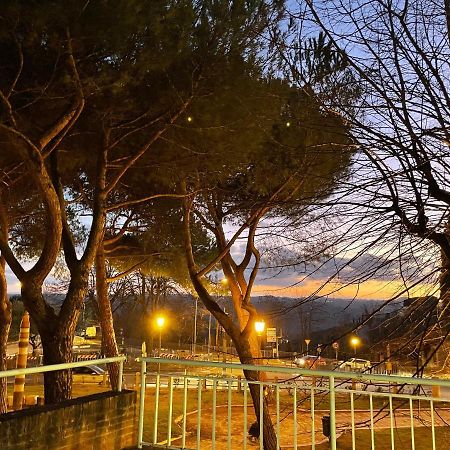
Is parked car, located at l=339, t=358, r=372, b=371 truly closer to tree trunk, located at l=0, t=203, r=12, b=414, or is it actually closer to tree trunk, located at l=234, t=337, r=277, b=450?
tree trunk, located at l=234, t=337, r=277, b=450

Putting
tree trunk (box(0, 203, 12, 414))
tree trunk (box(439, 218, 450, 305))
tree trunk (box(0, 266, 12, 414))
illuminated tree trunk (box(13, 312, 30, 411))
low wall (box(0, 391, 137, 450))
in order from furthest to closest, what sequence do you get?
illuminated tree trunk (box(13, 312, 30, 411)), tree trunk (box(0, 266, 12, 414)), tree trunk (box(0, 203, 12, 414)), low wall (box(0, 391, 137, 450)), tree trunk (box(439, 218, 450, 305))

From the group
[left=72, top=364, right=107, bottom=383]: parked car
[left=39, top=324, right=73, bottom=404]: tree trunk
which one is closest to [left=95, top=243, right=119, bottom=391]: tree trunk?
[left=39, top=324, right=73, bottom=404]: tree trunk

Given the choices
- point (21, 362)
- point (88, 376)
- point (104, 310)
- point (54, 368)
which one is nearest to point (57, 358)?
point (54, 368)

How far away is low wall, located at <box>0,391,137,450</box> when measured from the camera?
3.25 metres

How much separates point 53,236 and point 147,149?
210 centimetres

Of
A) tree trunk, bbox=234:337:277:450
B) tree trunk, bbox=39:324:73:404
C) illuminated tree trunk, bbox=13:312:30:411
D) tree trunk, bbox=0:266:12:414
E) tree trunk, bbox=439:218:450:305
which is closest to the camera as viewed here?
tree trunk, bbox=439:218:450:305

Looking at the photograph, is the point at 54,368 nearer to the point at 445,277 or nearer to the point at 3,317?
the point at 445,277

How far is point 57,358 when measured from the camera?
20.8 feet

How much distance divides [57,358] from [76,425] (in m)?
2.81

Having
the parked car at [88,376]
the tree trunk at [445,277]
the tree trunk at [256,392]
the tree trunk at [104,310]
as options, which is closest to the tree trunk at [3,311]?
the tree trunk at [104,310]

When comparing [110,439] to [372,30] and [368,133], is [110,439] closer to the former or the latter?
[368,133]

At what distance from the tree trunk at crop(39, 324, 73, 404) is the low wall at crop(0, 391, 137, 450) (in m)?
2.16

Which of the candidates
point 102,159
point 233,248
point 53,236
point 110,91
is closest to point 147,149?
point 102,159

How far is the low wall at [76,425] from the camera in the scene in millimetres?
3250
